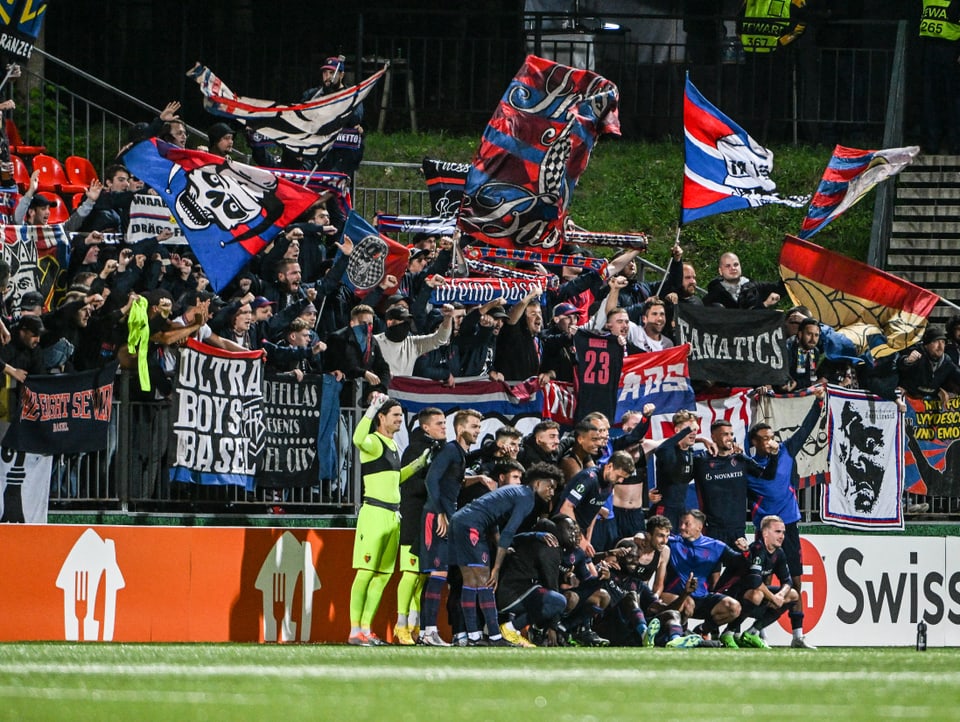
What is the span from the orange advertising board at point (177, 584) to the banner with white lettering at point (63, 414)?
2.35ft

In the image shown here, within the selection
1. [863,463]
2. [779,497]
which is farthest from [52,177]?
[863,463]

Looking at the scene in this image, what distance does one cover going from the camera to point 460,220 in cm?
1841

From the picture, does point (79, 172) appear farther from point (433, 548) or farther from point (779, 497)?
point (779, 497)

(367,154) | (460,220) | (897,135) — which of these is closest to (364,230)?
(460,220)

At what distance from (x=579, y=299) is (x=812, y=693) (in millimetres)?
9338

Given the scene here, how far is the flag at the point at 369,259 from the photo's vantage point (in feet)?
56.4

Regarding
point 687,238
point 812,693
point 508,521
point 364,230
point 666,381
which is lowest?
point 812,693

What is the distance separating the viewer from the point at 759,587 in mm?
16469

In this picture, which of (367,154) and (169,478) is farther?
(367,154)

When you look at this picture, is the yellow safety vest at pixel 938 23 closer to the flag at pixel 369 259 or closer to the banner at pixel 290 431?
the flag at pixel 369 259

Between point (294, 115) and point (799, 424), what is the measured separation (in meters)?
6.04

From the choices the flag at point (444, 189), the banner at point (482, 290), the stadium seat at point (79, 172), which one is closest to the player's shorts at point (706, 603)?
the banner at point (482, 290)

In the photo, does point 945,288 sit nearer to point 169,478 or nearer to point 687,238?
point 687,238

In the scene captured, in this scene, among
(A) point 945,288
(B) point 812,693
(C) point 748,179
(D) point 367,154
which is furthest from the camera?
(D) point 367,154
